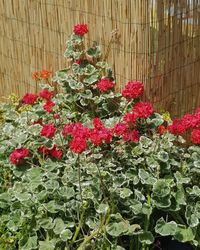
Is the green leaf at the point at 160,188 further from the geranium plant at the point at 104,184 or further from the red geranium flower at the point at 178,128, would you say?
the red geranium flower at the point at 178,128

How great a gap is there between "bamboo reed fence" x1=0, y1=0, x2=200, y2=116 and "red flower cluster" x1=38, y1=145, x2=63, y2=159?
25.2 inches

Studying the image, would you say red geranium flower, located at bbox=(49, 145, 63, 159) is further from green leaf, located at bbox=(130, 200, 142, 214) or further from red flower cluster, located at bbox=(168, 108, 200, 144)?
red flower cluster, located at bbox=(168, 108, 200, 144)

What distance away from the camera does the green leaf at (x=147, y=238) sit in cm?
258

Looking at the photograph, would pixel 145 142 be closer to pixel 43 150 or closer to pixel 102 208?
pixel 102 208

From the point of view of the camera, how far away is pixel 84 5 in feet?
11.4

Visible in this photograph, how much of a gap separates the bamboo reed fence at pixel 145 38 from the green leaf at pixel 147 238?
921mm

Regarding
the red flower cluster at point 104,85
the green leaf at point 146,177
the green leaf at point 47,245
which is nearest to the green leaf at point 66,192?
the green leaf at point 47,245

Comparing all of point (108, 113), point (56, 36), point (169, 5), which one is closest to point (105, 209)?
point (108, 113)

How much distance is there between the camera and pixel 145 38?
3.07m

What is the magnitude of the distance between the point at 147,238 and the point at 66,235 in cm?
40

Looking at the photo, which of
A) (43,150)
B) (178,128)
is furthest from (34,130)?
(178,128)

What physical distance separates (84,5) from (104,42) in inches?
11.7

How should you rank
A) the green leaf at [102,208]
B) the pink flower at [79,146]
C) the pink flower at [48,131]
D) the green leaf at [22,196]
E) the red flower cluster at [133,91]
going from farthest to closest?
the red flower cluster at [133,91], the pink flower at [48,131], the green leaf at [22,196], the green leaf at [102,208], the pink flower at [79,146]

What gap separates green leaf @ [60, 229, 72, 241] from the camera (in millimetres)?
2570
